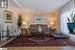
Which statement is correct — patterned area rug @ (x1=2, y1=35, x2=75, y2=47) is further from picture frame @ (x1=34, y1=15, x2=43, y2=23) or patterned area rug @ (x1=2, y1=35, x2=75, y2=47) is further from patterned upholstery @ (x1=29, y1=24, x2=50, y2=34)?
picture frame @ (x1=34, y1=15, x2=43, y2=23)

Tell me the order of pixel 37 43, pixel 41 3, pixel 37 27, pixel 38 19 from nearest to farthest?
pixel 37 43, pixel 41 3, pixel 37 27, pixel 38 19

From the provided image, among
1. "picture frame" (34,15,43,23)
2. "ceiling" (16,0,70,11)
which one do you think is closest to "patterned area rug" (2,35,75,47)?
"ceiling" (16,0,70,11)

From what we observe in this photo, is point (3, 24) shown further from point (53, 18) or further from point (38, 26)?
point (53, 18)

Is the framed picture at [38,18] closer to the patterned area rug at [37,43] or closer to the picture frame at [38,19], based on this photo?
the picture frame at [38,19]

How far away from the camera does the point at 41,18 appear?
699 inches

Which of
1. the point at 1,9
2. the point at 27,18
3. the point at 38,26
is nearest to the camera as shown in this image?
the point at 1,9

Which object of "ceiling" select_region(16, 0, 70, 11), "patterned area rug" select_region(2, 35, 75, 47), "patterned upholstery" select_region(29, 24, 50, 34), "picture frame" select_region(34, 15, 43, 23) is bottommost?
"patterned area rug" select_region(2, 35, 75, 47)

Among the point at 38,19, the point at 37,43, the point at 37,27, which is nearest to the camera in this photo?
the point at 37,43

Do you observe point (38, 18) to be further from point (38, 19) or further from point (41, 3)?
point (41, 3)

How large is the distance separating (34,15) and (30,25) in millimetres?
1674

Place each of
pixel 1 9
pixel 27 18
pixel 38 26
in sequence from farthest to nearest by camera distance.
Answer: pixel 27 18 → pixel 38 26 → pixel 1 9

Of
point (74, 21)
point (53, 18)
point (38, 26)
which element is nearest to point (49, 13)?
point (53, 18)

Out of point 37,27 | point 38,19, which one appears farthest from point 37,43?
point 38,19

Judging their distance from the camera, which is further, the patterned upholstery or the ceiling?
the patterned upholstery
